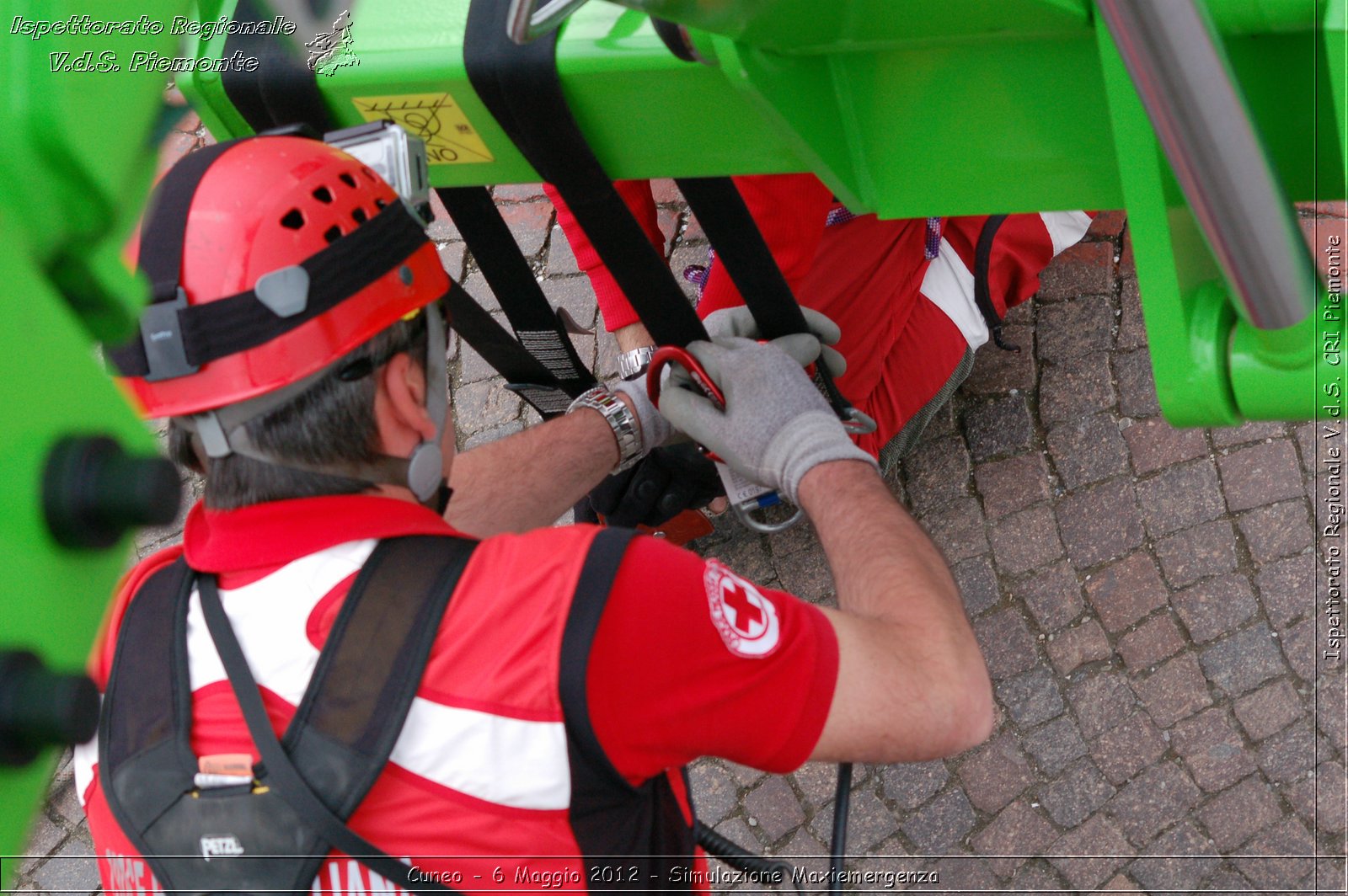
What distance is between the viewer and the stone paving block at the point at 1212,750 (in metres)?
2.80

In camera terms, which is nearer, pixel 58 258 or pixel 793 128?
pixel 58 258

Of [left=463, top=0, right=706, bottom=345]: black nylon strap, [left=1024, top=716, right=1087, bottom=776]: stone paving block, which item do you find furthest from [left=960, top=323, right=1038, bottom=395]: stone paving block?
[left=463, top=0, right=706, bottom=345]: black nylon strap

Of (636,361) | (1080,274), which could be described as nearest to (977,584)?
(1080,274)

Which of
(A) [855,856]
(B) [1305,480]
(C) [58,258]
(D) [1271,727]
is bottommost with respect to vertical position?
(A) [855,856]

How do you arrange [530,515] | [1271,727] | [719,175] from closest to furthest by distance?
[719,175], [530,515], [1271,727]

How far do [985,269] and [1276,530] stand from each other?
3.60ft

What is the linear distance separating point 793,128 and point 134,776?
4.10 ft

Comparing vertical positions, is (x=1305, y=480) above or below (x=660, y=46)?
below

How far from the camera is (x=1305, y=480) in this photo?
301cm

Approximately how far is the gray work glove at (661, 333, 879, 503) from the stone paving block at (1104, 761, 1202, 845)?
4.71ft

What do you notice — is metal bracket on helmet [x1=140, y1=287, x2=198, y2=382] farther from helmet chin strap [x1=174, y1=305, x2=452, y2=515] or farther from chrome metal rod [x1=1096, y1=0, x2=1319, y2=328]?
chrome metal rod [x1=1096, y1=0, x2=1319, y2=328]

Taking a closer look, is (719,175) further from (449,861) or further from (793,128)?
(449,861)

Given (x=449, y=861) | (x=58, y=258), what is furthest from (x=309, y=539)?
(x=58, y=258)

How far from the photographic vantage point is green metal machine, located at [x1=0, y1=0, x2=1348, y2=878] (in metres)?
0.64
